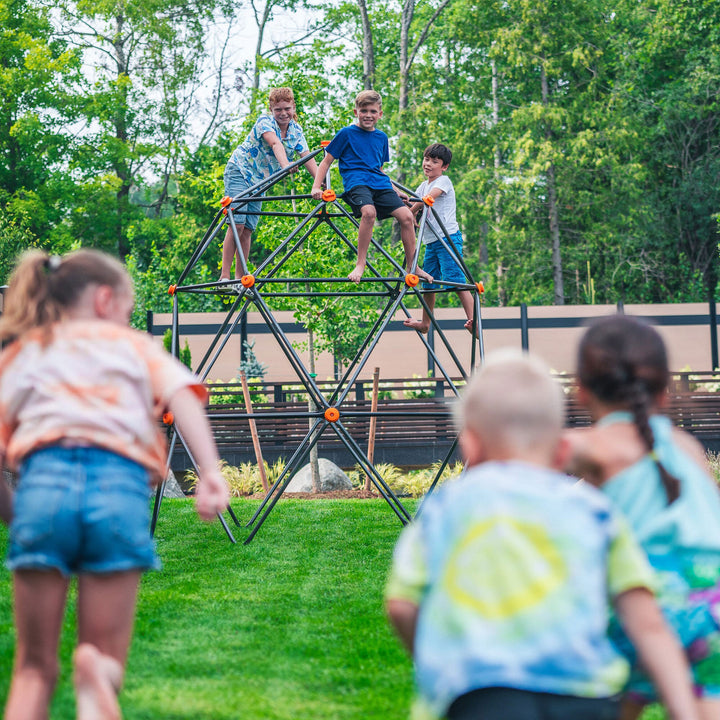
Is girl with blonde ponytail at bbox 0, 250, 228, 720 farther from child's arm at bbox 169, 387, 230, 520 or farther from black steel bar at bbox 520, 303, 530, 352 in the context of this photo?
black steel bar at bbox 520, 303, 530, 352

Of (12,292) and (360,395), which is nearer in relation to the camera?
(12,292)

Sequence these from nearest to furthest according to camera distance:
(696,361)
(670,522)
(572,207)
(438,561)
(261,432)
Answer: (438,561)
(670,522)
(261,432)
(696,361)
(572,207)

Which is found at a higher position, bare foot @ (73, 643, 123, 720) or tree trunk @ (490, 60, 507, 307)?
tree trunk @ (490, 60, 507, 307)

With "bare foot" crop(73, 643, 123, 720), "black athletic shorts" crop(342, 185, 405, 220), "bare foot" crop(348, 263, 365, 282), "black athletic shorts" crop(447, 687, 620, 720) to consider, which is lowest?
"bare foot" crop(73, 643, 123, 720)

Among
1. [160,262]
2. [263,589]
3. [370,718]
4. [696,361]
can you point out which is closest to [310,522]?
[263,589]

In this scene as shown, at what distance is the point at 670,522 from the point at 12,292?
1776 millimetres

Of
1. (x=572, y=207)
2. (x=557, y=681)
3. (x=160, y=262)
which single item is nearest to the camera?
(x=557, y=681)

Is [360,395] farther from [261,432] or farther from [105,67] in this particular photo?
[105,67]

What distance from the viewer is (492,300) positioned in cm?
2895

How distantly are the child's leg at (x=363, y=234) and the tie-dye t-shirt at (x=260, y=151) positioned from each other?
3.75 ft

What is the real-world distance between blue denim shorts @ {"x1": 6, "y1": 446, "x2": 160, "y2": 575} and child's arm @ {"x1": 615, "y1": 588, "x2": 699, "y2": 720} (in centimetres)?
114

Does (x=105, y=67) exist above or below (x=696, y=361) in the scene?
above

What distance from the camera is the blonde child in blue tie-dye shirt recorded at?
1648mm

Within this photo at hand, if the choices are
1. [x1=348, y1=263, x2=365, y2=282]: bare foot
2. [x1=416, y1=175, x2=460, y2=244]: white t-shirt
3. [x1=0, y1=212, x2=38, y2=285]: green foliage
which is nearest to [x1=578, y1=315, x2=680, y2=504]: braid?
[x1=348, y1=263, x2=365, y2=282]: bare foot
